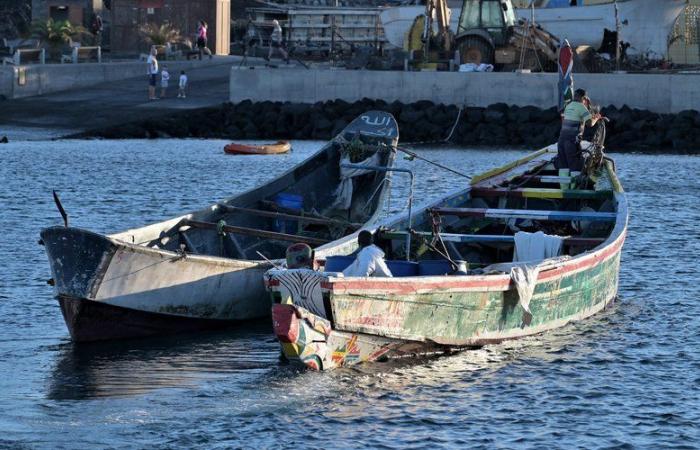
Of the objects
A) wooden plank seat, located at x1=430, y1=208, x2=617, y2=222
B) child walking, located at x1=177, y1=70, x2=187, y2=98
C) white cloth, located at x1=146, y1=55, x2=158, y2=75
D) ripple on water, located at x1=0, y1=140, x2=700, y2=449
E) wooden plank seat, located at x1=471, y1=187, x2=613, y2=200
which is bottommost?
ripple on water, located at x1=0, y1=140, x2=700, y2=449

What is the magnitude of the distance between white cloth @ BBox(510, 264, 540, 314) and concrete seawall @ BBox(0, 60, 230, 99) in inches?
1497

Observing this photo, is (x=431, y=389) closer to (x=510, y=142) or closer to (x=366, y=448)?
(x=366, y=448)

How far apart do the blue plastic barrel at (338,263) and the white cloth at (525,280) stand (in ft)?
6.61

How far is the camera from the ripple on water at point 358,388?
14836mm

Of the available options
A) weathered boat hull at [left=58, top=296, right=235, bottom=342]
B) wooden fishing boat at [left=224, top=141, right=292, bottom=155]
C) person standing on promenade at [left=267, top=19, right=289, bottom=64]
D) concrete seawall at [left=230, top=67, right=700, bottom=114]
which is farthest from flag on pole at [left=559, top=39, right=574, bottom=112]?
person standing on promenade at [left=267, top=19, right=289, bottom=64]

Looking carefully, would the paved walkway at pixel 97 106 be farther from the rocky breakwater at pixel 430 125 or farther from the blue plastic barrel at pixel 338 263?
the blue plastic barrel at pixel 338 263

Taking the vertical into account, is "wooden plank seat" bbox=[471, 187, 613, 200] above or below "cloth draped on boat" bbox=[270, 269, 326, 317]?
above

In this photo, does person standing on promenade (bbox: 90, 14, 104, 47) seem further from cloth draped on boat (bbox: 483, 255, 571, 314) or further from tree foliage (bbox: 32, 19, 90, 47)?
cloth draped on boat (bbox: 483, 255, 571, 314)

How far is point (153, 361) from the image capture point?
17703mm

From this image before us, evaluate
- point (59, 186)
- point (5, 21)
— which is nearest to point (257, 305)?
point (59, 186)

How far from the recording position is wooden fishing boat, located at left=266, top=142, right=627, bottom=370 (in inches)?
633

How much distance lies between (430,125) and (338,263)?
104ft

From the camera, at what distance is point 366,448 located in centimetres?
1448

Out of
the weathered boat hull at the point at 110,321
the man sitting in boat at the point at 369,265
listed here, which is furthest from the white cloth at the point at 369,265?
the weathered boat hull at the point at 110,321
